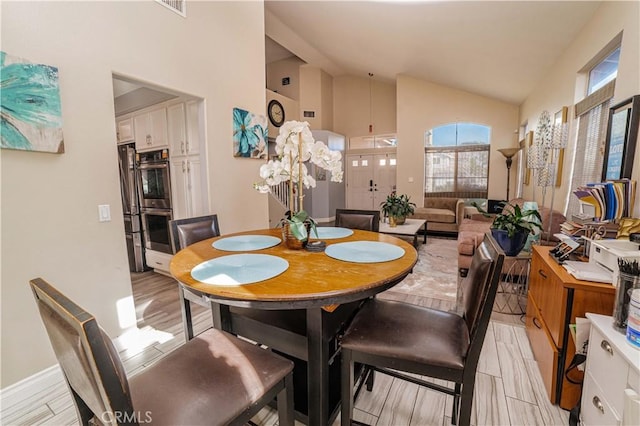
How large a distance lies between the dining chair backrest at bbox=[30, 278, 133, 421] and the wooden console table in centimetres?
184

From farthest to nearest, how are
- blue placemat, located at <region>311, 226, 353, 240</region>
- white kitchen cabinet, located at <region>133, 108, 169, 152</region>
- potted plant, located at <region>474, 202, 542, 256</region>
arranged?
white kitchen cabinet, located at <region>133, 108, 169, 152</region>
potted plant, located at <region>474, 202, 542, 256</region>
blue placemat, located at <region>311, 226, 353, 240</region>

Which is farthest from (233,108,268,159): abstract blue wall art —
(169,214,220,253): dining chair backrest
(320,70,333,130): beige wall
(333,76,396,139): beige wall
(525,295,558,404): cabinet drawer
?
(333,76,396,139): beige wall

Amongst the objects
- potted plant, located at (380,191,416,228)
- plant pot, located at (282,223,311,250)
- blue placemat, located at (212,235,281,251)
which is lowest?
potted plant, located at (380,191,416,228)

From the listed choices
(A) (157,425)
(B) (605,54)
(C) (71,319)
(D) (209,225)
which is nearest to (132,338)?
(D) (209,225)

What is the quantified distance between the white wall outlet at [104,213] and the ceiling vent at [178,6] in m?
1.72

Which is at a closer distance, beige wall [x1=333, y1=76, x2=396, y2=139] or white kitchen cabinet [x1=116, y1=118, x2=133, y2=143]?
white kitchen cabinet [x1=116, y1=118, x2=133, y2=143]

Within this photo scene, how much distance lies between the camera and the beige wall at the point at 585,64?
1.93 metres

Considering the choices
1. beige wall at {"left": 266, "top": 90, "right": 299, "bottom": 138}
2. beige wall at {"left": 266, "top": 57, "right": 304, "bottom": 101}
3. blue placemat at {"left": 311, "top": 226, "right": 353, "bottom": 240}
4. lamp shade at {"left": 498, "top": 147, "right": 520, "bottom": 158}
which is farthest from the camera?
beige wall at {"left": 266, "top": 57, "right": 304, "bottom": 101}

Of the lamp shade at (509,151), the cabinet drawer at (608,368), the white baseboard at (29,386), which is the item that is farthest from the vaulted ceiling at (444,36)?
the white baseboard at (29,386)

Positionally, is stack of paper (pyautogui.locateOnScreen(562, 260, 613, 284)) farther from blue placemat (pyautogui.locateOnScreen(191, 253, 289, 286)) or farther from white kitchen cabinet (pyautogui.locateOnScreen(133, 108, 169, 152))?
white kitchen cabinet (pyautogui.locateOnScreen(133, 108, 169, 152))

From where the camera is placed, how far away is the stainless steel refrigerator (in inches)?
144

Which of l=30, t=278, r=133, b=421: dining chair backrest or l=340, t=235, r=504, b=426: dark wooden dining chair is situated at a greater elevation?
l=30, t=278, r=133, b=421: dining chair backrest

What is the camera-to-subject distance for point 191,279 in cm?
111

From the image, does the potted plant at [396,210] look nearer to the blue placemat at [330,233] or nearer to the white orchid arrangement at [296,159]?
the blue placemat at [330,233]
